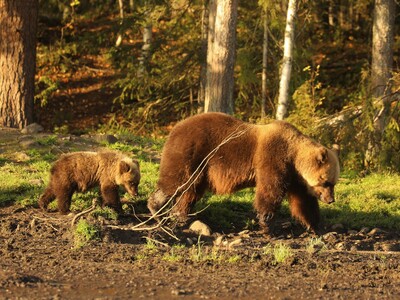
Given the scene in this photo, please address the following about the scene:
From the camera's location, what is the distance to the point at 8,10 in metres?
18.3

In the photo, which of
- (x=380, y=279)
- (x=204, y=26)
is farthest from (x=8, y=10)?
(x=380, y=279)

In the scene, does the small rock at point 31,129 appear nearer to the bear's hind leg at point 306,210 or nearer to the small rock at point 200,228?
the small rock at point 200,228

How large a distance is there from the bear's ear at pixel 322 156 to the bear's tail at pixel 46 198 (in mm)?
3852

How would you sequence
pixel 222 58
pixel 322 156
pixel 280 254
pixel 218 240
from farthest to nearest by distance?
pixel 222 58
pixel 322 156
pixel 218 240
pixel 280 254

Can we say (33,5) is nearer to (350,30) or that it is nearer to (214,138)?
(214,138)

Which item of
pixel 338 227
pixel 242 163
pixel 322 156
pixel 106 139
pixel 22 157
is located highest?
pixel 322 156

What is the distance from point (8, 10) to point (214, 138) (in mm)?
8213

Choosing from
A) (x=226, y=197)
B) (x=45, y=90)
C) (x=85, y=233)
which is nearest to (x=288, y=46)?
(x=226, y=197)

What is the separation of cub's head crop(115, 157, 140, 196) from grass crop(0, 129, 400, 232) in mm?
339

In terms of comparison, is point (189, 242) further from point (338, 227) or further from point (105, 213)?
point (338, 227)

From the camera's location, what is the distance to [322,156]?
469 inches

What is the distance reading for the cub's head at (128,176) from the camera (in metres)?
12.3

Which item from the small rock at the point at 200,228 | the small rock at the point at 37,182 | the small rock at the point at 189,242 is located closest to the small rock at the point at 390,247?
the small rock at the point at 200,228

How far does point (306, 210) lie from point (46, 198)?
12.4 ft
